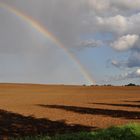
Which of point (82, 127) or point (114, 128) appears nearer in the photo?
point (114, 128)

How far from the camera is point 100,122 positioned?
2656cm

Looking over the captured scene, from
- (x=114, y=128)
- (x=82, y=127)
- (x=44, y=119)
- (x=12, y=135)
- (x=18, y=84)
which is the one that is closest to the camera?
(x=114, y=128)

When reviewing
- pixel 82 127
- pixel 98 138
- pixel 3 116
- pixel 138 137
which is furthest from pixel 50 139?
pixel 3 116

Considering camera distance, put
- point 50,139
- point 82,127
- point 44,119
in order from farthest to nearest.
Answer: point 44,119 < point 82,127 < point 50,139

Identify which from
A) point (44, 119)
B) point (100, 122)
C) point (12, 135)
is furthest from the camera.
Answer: point (44, 119)

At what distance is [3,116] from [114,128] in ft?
48.4

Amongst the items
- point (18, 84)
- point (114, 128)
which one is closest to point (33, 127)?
point (114, 128)

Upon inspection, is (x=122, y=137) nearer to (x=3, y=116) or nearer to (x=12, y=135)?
(x=12, y=135)

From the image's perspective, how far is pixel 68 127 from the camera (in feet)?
80.9

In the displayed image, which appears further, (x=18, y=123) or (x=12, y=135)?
(x=18, y=123)

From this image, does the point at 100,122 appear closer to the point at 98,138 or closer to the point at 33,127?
the point at 33,127

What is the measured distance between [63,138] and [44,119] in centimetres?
1240

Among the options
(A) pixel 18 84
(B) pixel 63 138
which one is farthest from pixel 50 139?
(A) pixel 18 84

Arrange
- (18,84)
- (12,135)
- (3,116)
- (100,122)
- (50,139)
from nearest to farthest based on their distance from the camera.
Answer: (50,139), (12,135), (100,122), (3,116), (18,84)
